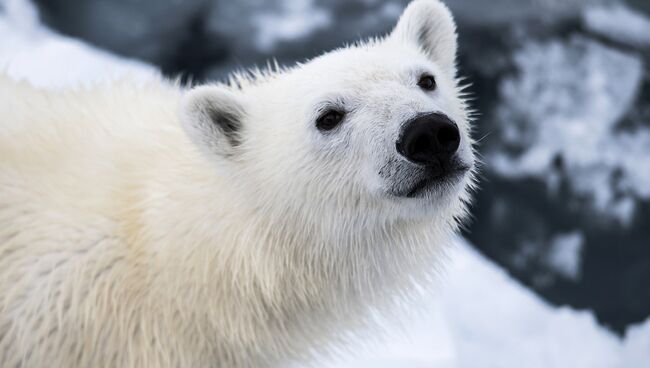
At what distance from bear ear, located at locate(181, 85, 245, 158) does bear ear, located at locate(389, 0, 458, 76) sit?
1.78 feet

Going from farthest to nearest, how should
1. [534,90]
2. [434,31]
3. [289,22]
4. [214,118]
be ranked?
[289,22] < [534,90] < [434,31] < [214,118]

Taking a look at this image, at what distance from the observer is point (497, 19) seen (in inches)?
162

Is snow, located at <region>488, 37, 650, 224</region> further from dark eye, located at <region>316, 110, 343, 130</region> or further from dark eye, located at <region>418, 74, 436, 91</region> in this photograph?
dark eye, located at <region>316, 110, 343, 130</region>

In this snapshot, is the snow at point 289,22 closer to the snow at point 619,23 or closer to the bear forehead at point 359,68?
the snow at point 619,23

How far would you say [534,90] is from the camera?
12.8 ft

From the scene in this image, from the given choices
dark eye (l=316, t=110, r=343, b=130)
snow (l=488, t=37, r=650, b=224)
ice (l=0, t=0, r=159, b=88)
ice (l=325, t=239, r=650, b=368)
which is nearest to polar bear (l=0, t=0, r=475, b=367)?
dark eye (l=316, t=110, r=343, b=130)

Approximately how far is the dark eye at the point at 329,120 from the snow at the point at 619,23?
Result: 8.72 feet

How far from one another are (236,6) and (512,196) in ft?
6.30

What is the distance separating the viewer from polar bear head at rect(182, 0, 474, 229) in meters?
1.69

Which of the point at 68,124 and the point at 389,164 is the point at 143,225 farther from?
the point at 389,164

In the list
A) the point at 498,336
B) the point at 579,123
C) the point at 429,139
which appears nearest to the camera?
the point at 429,139

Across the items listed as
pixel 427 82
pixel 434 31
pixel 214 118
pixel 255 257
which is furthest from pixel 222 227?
pixel 434 31

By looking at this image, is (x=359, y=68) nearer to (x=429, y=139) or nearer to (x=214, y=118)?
(x=429, y=139)

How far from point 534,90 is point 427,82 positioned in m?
2.17
